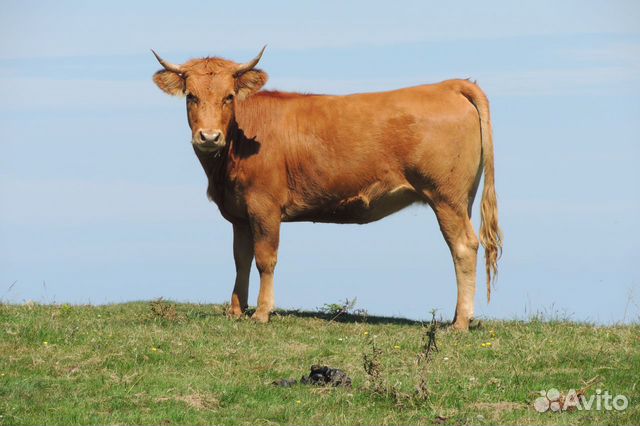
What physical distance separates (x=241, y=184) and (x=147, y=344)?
320 cm

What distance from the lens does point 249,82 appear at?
1397cm

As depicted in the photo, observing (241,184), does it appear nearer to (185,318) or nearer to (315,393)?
(185,318)

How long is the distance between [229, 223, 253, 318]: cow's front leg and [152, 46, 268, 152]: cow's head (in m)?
1.41

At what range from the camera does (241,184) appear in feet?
45.5

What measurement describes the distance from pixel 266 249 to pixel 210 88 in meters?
2.19

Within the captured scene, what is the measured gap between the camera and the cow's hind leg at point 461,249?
13.6 m

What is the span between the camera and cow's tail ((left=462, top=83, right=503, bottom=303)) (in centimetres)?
1373

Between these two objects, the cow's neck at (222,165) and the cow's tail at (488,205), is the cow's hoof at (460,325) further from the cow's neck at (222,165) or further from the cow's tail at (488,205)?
the cow's neck at (222,165)

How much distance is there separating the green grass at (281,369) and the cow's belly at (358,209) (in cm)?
141

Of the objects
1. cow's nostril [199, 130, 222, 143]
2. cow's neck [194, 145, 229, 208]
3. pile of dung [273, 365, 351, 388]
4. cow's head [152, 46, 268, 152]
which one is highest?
cow's head [152, 46, 268, 152]

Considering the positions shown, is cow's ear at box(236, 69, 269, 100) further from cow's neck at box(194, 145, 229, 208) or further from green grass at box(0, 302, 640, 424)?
green grass at box(0, 302, 640, 424)

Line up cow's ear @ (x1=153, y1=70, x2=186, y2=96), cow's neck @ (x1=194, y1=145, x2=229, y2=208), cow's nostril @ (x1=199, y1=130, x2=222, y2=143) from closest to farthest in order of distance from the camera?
cow's nostril @ (x1=199, y1=130, x2=222, y2=143), cow's ear @ (x1=153, y1=70, x2=186, y2=96), cow's neck @ (x1=194, y1=145, x2=229, y2=208)

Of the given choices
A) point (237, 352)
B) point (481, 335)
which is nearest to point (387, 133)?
point (481, 335)

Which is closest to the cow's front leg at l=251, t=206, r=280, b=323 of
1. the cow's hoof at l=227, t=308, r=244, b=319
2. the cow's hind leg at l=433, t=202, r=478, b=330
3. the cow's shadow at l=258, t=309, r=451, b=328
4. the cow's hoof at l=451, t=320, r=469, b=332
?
the cow's shadow at l=258, t=309, r=451, b=328
